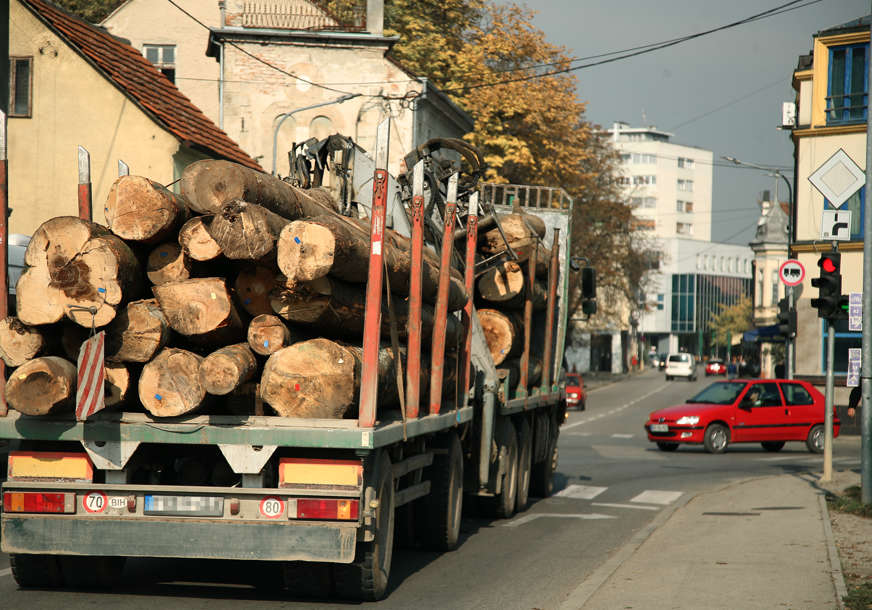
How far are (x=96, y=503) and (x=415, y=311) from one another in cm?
263

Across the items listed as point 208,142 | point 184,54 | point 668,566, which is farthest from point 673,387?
point 668,566

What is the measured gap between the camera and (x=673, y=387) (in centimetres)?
6869

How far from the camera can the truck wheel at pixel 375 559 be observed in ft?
25.6

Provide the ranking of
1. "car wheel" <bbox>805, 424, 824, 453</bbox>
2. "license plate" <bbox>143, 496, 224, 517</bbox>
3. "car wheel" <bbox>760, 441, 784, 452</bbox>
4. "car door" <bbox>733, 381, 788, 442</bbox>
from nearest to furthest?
"license plate" <bbox>143, 496, 224, 517</bbox>, "car door" <bbox>733, 381, 788, 442</bbox>, "car wheel" <bbox>805, 424, 824, 453</bbox>, "car wheel" <bbox>760, 441, 784, 452</bbox>

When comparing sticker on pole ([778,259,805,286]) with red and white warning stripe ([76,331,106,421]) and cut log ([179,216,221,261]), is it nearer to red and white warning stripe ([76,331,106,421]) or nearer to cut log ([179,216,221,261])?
cut log ([179,216,221,261])

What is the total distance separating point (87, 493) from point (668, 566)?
476 centimetres

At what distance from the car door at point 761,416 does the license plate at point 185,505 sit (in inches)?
759

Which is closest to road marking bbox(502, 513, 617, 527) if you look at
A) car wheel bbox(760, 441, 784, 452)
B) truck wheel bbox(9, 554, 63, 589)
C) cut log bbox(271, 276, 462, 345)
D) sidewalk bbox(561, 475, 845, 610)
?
sidewalk bbox(561, 475, 845, 610)

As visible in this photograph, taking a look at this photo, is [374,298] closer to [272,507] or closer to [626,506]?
[272,507]

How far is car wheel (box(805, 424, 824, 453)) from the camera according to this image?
84.1 ft

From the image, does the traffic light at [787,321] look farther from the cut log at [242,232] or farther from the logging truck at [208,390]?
the cut log at [242,232]

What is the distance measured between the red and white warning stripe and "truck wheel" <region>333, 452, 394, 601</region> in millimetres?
1798

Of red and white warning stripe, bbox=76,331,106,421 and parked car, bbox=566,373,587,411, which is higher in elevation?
red and white warning stripe, bbox=76,331,106,421

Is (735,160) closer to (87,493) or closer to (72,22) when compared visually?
(72,22)
